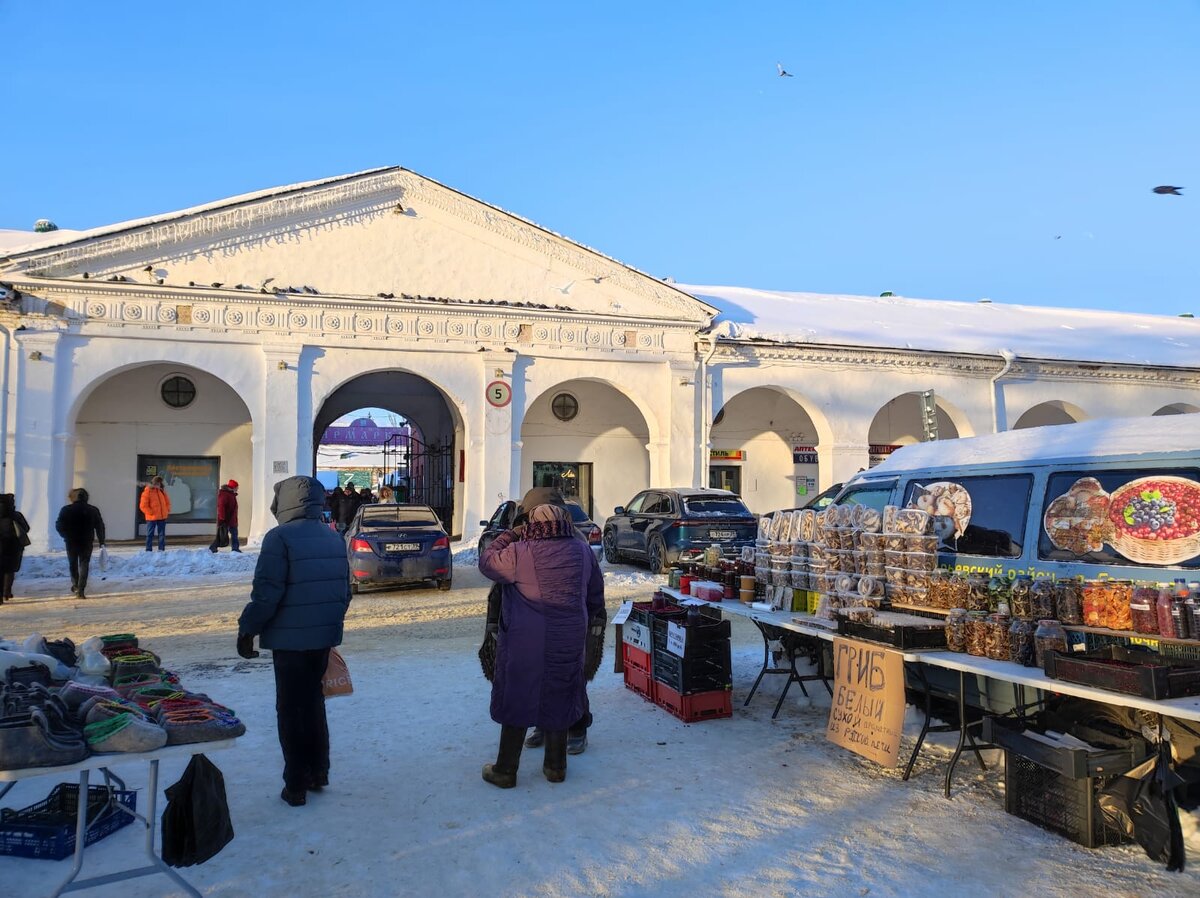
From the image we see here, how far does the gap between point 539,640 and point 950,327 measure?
2255cm

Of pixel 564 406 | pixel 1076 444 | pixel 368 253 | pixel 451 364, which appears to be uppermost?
pixel 368 253

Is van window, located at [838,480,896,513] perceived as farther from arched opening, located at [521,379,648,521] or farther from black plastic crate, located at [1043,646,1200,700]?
arched opening, located at [521,379,648,521]

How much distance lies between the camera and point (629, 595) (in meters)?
12.5

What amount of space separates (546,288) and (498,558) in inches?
590

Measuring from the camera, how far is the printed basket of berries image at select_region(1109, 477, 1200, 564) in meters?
4.59

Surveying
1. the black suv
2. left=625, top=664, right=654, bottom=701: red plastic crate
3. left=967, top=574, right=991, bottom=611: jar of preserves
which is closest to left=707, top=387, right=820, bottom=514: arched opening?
the black suv

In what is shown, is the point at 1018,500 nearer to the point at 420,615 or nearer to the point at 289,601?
the point at 289,601

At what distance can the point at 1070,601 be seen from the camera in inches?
185

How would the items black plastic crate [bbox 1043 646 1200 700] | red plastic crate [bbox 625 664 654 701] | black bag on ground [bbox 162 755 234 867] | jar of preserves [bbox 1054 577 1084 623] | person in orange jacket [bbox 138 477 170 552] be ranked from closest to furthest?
black bag on ground [bbox 162 755 234 867] < black plastic crate [bbox 1043 646 1200 700] < jar of preserves [bbox 1054 577 1084 623] < red plastic crate [bbox 625 664 654 701] < person in orange jacket [bbox 138 477 170 552]

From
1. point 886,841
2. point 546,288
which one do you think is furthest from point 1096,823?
point 546,288

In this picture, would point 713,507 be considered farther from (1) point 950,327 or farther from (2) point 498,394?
(1) point 950,327

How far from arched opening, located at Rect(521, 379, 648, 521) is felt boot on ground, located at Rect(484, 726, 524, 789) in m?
16.8

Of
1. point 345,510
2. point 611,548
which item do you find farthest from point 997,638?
point 345,510

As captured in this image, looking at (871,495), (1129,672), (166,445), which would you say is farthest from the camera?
(166,445)
